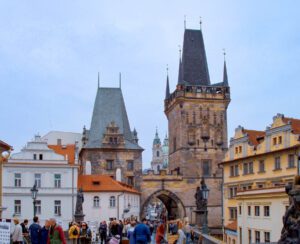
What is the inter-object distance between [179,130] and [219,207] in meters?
10.5

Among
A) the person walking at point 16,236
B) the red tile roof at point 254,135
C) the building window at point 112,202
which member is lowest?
the building window at point 112,202

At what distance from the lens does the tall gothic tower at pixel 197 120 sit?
66.2m

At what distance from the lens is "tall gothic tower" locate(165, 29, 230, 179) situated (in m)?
66.2

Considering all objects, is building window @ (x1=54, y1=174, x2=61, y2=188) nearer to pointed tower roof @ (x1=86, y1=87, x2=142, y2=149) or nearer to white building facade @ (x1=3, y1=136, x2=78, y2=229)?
white building facade @ (x1=3, y1=136, x2=78, y2=229)

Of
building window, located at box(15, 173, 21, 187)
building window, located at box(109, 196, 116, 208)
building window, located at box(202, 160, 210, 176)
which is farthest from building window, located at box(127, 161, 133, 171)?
building window, located at box(15, 173, 21, 187)

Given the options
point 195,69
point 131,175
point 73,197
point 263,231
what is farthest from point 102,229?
point 195,69

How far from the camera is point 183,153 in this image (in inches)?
2613

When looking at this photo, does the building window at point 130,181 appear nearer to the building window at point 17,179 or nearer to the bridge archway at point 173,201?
the bridge archway at point 173,201

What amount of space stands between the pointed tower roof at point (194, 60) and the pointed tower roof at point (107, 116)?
9.10 meters

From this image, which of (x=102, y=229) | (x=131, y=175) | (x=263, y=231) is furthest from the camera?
(x=131, y=175)

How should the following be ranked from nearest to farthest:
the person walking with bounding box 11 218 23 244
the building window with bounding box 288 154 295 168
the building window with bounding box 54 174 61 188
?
the person walking with bounding box 11 218 23 244 < the building window with bounding box 288 154 295 168 < the building window with bounding box 54 174 61 188

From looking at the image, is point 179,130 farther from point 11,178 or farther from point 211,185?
point 11,178

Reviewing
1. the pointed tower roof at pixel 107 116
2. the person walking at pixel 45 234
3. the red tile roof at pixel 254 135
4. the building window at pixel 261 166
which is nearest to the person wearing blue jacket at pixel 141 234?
the person walking at pixel 45 234

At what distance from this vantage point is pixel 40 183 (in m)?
45.3
